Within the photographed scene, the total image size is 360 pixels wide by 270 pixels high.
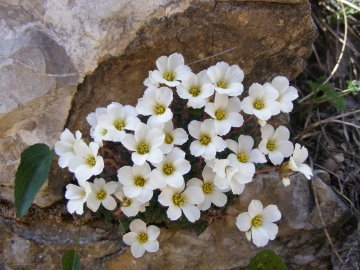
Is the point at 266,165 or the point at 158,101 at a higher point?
the point at 158,101

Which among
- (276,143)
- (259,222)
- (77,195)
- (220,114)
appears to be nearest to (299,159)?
(276,143)

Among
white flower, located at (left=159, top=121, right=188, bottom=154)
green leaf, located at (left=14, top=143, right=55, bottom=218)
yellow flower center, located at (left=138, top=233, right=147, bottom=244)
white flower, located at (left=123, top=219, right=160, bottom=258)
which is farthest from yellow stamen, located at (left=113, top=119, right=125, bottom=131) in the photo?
yellow flower center, located at (left=138, top=233, right=147, bottom=244)

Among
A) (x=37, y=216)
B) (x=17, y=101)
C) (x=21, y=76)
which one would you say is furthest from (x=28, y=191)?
(x=21, y=76)

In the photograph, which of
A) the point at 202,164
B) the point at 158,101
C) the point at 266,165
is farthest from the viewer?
the point at 266,165

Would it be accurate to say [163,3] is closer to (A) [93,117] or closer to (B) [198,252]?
(A) [93,117]

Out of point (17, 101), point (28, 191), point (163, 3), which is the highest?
point (163, 3)

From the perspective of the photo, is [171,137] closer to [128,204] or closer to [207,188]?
[207,188]

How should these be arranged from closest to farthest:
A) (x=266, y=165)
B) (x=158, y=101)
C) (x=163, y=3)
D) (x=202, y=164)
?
(x=158, y=101), (x=163, y=3), (x=202, y=164), (x=266, y=165)
